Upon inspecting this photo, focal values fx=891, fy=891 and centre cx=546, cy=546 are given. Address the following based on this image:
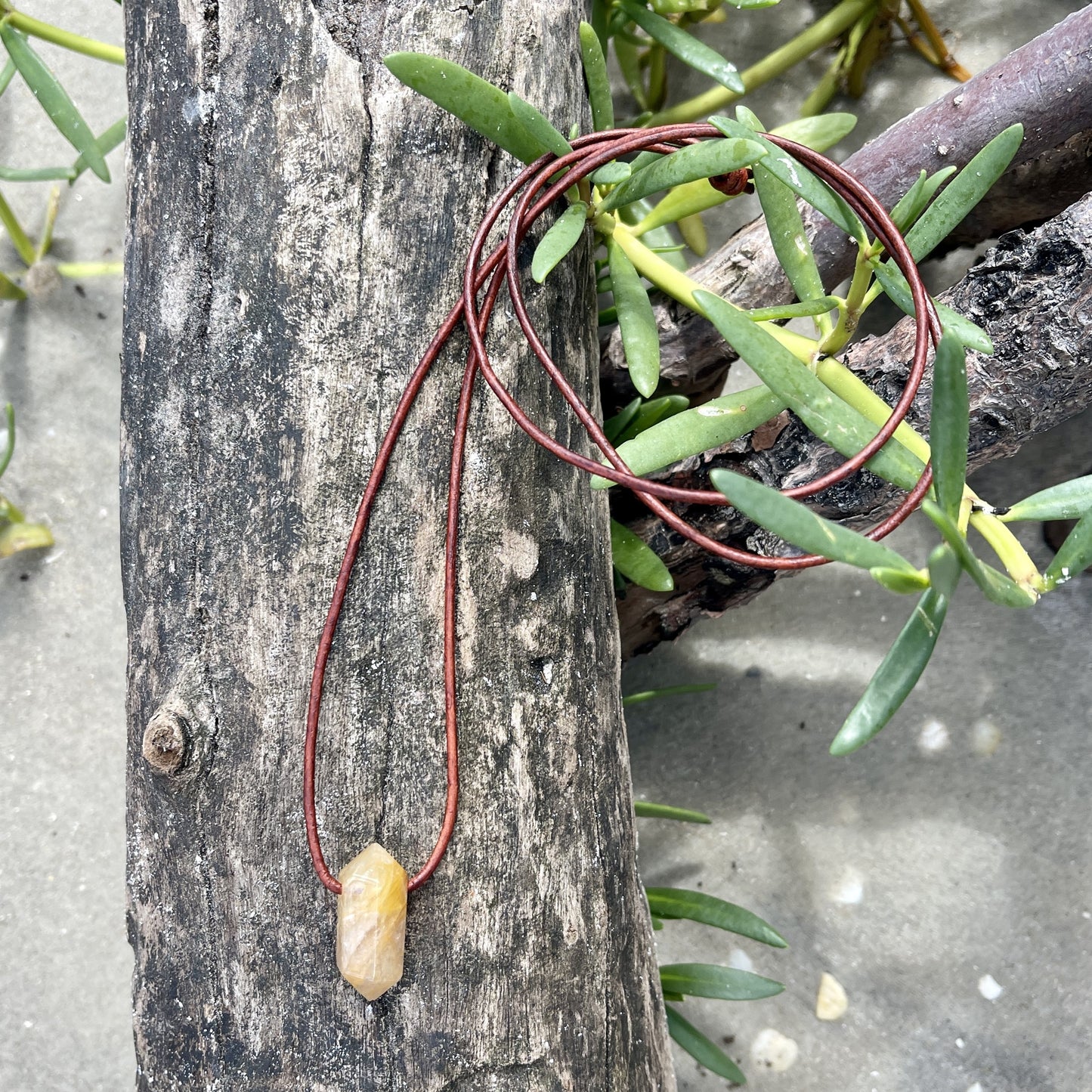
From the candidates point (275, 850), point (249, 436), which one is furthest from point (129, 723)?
point (249, 436)

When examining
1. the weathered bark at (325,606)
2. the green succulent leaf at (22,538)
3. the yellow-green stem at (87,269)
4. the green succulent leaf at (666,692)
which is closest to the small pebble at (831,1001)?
the green succulent leaf at (666,692)

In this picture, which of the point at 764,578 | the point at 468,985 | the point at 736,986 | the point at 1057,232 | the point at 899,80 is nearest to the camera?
the point at 468,985

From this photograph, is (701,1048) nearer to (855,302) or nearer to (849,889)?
(849,889)

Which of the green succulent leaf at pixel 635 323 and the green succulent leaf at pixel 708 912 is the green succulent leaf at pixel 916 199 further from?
the green succulent leaf at pixel 708 912

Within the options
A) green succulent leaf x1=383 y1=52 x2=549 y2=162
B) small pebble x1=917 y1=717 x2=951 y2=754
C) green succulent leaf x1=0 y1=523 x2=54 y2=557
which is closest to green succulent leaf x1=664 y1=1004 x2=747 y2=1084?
small pebble x1=917 y1=717 x2=951 y2=754

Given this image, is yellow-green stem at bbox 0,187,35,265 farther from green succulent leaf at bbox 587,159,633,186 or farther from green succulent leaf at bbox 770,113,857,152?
green succulent leaf at bbox 770,113,857,152

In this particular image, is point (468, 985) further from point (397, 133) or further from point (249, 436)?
point (397, 133)
